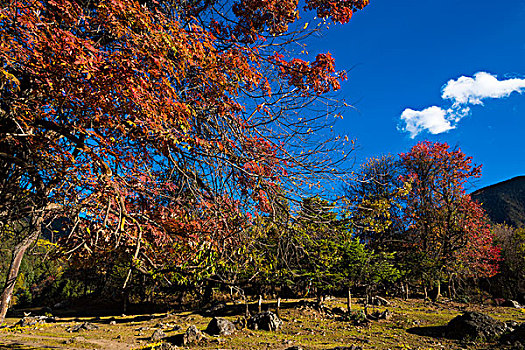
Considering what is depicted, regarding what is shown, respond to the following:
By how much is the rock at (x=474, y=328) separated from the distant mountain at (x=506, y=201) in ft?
165

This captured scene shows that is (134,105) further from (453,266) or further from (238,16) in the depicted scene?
(453,266)

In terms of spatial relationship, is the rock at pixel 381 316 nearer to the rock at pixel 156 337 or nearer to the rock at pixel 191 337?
the rock at pixel 191 337

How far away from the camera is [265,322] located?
39.2 ft

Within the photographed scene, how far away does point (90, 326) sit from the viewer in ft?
45.3

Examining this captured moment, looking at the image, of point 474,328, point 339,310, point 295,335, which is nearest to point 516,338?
point 474,328

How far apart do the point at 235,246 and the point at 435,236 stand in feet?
62.8

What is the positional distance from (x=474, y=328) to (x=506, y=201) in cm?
6337

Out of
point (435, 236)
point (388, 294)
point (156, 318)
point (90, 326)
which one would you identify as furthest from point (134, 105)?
point (388, 294)

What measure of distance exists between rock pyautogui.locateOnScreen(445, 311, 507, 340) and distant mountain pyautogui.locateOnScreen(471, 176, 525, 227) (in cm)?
5032

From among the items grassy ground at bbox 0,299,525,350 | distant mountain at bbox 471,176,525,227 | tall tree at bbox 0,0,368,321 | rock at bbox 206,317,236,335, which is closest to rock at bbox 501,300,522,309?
Answer: grassy ground at bbox 0,299,525,350

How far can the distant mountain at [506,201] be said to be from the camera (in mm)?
52906

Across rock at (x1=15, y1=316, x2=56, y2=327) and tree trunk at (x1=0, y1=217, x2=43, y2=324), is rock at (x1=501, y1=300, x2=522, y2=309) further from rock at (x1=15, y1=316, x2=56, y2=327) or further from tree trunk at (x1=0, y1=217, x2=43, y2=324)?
rock at (x1=15, y1=316, x2=56, y2=327)

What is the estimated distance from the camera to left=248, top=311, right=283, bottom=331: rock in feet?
38.6

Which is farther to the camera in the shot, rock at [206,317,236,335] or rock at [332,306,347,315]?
rock at [332,306,347,315]
